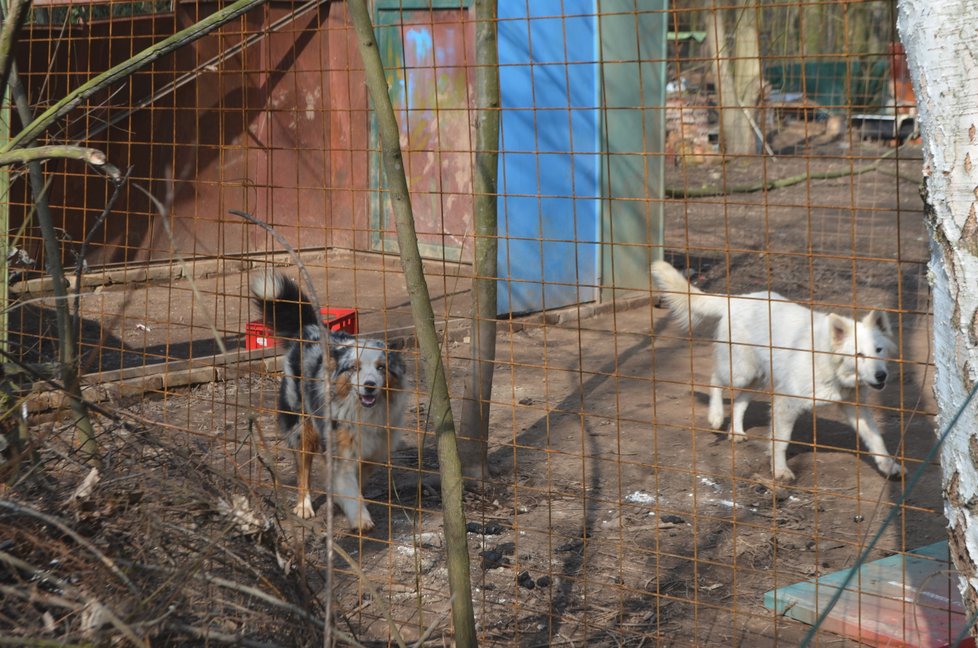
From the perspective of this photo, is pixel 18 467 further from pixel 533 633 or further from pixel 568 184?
pixel 568 184

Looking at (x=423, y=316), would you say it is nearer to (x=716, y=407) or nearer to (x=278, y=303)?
(x=278, y=303)

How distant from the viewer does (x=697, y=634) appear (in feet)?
12.0

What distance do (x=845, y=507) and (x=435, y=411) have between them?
10.1ft

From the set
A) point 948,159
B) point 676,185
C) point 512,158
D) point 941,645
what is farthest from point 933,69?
point 676,185

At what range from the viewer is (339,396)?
514 cm

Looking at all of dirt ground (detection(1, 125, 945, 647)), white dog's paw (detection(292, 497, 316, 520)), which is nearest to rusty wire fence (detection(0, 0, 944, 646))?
dirt ground (detection(1, 125, 945, 647))

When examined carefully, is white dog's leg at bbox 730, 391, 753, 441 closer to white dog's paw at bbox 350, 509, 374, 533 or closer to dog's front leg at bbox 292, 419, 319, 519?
white dog's paw at bbox 350, 509, 374, 533

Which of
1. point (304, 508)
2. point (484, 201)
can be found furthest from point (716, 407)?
point (304, 508)

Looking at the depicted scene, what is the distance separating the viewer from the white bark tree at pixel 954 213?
2207 mm

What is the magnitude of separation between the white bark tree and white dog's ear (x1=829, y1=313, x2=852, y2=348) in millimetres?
3114

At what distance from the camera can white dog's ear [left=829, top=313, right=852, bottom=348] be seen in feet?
18.0

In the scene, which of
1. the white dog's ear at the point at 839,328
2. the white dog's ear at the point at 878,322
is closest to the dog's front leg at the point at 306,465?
the white dog's ear at the point at 839,328

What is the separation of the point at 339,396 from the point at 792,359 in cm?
269

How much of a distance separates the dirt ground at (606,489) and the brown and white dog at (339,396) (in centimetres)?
19
